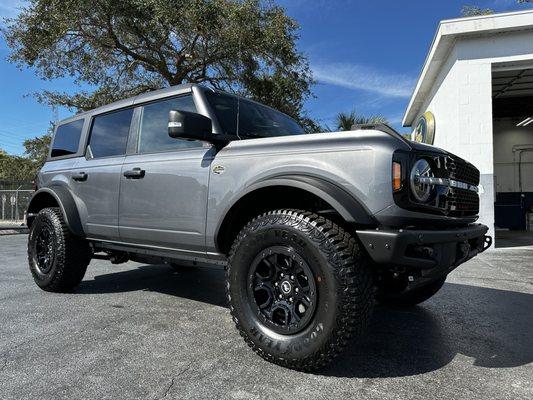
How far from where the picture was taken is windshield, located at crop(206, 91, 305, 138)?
3512 millimetres

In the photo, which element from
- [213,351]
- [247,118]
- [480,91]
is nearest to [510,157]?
[480,91]

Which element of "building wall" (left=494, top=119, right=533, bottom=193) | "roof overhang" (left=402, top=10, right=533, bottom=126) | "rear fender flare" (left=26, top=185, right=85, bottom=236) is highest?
"roof overhang" (left=402, top=10, right=533, bottom=126)

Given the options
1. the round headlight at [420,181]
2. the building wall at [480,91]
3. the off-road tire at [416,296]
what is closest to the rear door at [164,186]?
the round headlight at [420,181]

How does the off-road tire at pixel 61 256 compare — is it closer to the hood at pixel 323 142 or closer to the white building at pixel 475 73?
the hood at pixel 323 142

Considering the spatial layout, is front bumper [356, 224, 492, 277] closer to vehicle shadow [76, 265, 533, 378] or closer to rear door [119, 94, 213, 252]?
vehicle shadow [76, 265, 533, 378]

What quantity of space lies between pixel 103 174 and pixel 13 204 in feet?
48.4

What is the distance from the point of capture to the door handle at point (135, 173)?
145 inches

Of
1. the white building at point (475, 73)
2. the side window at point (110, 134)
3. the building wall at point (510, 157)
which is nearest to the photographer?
the side window at point (110, 134)

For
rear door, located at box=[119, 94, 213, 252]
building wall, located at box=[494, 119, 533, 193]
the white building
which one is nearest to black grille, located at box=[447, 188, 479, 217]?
rear door, located at box=[119, 94, 213, 252]

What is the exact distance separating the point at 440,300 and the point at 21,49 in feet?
49.1

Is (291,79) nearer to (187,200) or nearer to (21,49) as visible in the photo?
A: (21,49)

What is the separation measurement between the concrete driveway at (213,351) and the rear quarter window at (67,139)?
5.25 feet

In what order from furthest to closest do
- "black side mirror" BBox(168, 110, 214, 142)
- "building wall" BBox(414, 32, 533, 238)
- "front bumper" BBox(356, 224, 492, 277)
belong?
1. "building wall" BBox(414, 32, 533, 238)
2. "black side mirror" BBox(168, 110, 214, 142)
3. "front bumper" BBox(356, 224, 492, 277)

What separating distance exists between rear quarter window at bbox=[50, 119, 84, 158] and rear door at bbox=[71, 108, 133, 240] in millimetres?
334
